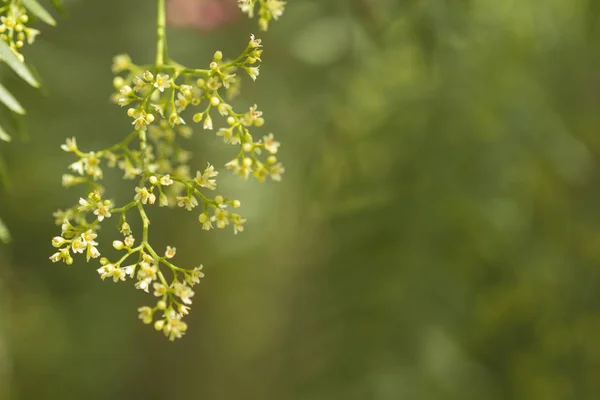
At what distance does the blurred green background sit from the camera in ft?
8.02

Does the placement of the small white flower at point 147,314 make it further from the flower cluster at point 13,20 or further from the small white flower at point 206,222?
the flower cluster at point 13,20

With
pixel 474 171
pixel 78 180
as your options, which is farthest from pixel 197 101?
pixel 474 171

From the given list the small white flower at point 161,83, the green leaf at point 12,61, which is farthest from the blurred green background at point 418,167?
the green leaf at point 12,61

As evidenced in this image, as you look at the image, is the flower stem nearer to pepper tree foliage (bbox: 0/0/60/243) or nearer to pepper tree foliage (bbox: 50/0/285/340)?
pepper tree foliage (bbox: 50/0/285/340)

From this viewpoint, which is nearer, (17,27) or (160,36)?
(17,27)

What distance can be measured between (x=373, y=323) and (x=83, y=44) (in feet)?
5.78

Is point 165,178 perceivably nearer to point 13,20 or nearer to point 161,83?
point 161,83

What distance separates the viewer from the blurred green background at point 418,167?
96.3 inches

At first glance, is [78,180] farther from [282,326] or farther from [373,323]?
[282,326]

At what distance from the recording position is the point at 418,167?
8.39ft

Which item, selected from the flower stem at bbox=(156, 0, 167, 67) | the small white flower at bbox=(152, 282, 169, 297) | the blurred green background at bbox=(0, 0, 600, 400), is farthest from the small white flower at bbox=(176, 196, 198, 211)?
the blurred green background at bbox=(0, 0, 600, 400)

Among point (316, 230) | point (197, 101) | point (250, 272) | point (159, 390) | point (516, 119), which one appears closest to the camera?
point (197, 101)

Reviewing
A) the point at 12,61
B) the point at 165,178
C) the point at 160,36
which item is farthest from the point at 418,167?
the point at 12,61

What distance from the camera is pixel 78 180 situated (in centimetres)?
129
